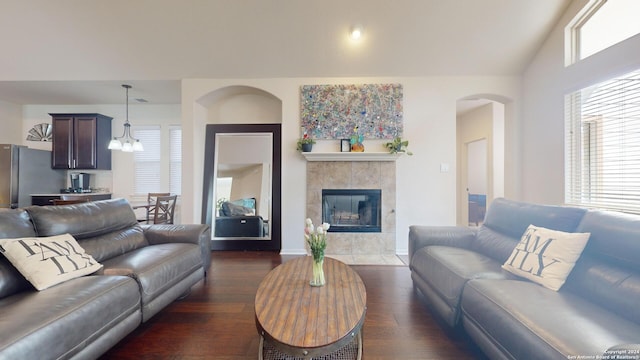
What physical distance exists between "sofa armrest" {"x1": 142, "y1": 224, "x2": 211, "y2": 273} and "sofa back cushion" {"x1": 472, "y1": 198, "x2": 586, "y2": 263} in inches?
109

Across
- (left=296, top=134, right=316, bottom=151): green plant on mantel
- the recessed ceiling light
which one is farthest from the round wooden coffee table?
the recessed ceiling light

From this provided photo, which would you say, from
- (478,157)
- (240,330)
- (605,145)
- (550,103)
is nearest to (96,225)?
(240,330)

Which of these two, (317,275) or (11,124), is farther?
(11,124)

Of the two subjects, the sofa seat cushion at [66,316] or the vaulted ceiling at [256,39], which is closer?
the sofa seat cushion at [66,316]

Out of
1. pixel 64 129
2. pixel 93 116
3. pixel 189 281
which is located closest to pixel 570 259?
pixel 189 281

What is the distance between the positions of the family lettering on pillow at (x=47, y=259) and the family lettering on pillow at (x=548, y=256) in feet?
9.99

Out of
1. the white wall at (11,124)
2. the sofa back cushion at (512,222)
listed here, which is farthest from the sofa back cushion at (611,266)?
the white wall at (11,124)

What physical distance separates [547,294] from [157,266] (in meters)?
2.65

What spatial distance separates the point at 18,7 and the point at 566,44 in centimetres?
672

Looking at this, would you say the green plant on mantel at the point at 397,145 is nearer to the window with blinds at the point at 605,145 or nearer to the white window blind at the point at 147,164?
the window with blinds at the point at 605,145

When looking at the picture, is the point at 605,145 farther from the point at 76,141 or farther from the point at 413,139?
the point at 76,141

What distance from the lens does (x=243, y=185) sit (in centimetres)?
411

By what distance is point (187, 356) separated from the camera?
1.64 m

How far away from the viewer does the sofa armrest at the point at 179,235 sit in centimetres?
263
